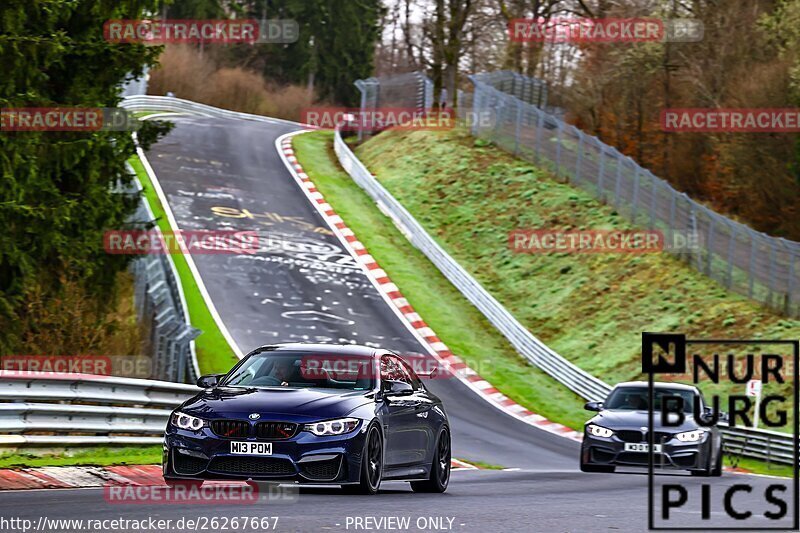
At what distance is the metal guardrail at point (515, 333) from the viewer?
24.7m

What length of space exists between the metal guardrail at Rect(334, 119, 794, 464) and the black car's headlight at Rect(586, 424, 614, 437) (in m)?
3.13

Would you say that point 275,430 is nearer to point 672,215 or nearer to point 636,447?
point 636,447

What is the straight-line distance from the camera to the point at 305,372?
39.1 ft

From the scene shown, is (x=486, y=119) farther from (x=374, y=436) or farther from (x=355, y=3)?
(x=355, y=3)

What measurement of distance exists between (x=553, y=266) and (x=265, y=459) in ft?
94.4

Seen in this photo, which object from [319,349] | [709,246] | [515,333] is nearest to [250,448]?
[319,349]

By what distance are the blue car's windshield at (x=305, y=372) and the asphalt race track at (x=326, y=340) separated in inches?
40.3

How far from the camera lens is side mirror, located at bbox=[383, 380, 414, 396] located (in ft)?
39.8

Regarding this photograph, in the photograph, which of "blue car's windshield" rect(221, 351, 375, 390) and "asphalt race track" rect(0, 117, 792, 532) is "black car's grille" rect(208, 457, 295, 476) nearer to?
"asphalt race track" rect(0, 117, 792, 532)

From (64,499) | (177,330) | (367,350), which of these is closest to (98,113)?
(177,330)

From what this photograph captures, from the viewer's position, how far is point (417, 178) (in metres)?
47.9

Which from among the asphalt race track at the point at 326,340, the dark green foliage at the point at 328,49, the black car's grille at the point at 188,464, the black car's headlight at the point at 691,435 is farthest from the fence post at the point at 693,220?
the dark green foliage at the point at 328,49

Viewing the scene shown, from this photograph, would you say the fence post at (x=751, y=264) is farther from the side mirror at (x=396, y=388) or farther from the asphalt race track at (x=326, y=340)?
the side mirror at (x=396, y=388)

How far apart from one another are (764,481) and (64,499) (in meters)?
11.4
